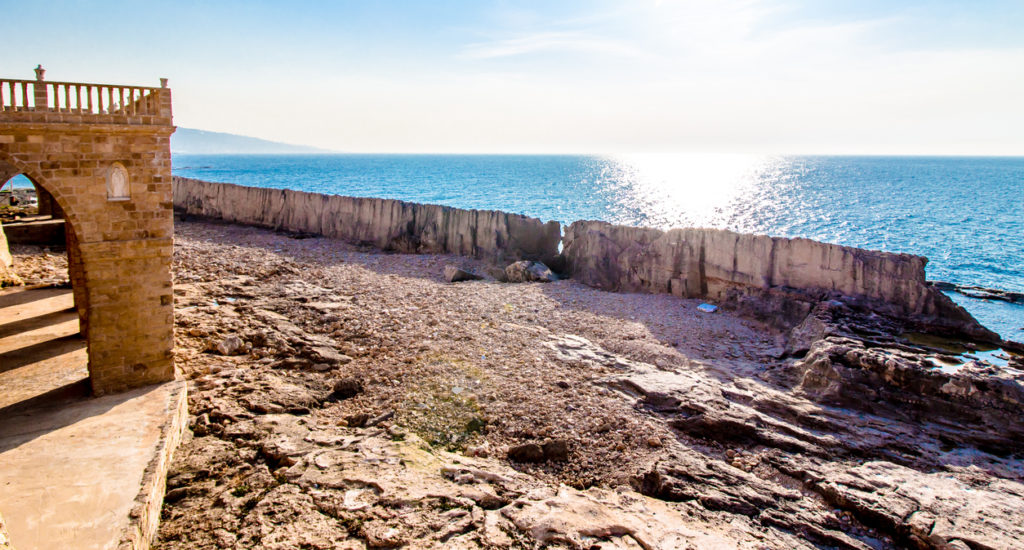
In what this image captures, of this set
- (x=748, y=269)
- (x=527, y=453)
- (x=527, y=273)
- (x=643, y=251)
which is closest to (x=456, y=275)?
(x=527, y=273)

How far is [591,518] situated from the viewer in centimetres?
807

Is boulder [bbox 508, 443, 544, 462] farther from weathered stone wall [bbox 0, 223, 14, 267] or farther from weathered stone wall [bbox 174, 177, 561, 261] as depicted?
weathered stone wall [bbox 0, 223, 14, 267]

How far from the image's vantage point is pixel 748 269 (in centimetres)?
2031

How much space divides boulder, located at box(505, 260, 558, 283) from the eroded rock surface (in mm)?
5345

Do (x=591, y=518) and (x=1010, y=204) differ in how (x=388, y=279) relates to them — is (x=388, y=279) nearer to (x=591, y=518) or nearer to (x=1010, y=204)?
(x=591, y=518)

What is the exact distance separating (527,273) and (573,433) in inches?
539

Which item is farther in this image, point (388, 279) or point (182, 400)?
point (388, 279)

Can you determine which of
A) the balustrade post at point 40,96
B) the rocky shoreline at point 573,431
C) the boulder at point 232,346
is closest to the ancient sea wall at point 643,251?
the rocky shoreline at point 573,431

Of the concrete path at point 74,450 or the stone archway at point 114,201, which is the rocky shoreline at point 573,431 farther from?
the stone archway at point 114,201

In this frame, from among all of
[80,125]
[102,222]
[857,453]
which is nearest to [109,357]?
[102,222]

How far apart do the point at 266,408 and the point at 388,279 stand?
11676 millimetres

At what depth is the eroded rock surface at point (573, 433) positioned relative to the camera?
26.6 feet

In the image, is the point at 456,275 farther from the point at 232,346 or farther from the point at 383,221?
the point at 232,346

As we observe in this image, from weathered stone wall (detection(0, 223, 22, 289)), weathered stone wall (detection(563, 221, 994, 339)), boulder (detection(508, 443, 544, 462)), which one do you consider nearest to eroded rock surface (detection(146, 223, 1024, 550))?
boulder (detection(508, 443, 544, 462))
